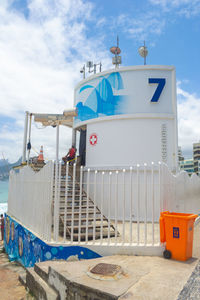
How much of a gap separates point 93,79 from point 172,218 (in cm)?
907

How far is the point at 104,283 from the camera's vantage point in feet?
12.7

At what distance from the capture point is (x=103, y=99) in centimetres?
1152

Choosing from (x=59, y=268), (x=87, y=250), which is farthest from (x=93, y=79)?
(x=59, y=268)

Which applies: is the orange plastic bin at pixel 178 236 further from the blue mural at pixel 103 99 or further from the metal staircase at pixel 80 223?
the blue mural at pixel 103 99

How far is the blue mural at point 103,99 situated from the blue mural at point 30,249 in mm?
6349

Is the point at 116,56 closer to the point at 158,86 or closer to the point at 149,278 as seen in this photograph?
the point at 158,86

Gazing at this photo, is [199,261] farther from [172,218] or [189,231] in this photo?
[172,218]

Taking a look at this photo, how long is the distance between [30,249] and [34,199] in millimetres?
1641

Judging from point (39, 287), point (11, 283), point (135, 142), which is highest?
point (135, 142)

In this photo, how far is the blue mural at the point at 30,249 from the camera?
585 cm

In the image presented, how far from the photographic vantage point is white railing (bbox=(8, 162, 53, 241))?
645cm

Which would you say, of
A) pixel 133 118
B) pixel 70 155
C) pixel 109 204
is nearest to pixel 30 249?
pixel 109 204

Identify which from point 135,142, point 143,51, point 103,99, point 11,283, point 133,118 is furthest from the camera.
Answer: point 143,51

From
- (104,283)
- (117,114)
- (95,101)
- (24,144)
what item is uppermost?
(95,101)
